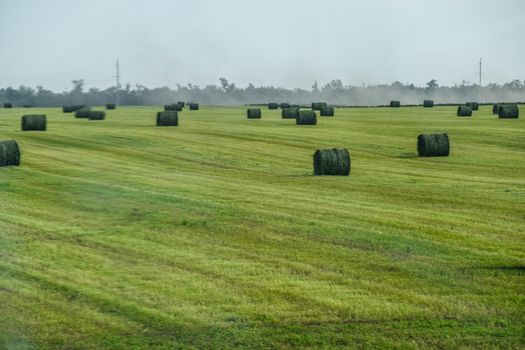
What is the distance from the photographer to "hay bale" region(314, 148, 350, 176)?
85.7ft

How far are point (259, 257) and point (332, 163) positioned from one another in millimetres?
12388

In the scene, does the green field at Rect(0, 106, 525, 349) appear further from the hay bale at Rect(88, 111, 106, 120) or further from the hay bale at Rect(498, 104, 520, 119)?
the hay bale at Rect(88, 111, 106, 120)

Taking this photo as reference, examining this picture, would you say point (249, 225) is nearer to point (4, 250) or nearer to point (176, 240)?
point (176, 240)

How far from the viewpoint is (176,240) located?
1544 cm

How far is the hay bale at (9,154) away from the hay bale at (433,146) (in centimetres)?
1453

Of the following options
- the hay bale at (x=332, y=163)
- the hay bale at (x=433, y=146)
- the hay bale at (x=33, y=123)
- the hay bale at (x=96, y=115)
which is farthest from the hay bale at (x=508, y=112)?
the hay bale at (x=332, y=163)

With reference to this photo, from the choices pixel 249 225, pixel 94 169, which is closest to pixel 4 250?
pixel 249 225

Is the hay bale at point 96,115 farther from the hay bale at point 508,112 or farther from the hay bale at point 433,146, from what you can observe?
the hay bale at point 433,146

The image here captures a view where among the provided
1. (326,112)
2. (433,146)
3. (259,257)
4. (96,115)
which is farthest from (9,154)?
(326,112)

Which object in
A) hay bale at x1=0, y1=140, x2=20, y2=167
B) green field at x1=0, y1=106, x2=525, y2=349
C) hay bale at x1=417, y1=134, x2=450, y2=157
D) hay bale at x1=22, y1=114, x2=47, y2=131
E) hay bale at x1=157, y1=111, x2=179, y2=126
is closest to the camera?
green field at x1=0, y1=106, x2=525, y2=349

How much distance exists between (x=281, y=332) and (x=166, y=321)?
140 centimetres

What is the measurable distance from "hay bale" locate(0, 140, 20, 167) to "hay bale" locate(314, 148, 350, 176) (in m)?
9.08

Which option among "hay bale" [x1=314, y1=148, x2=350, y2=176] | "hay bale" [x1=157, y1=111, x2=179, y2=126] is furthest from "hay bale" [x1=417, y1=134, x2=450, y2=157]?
"hay bale" [x1=157, y1=111, x2=179, y2=126]

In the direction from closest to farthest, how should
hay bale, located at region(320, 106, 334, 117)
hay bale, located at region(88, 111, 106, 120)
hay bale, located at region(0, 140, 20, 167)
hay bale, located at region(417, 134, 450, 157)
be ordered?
hay bale, located at region(0, 140, 20, 167), hay bale, located at region(417, 134, 450, 157), hay bale, located at region(88, 111, 106, 120), hay bale, located at region(320, 106, 334, 117)
